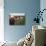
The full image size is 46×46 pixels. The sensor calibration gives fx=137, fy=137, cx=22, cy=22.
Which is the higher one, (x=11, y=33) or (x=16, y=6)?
(x=16, y=6)

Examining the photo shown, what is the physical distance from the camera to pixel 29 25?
17.3 feet

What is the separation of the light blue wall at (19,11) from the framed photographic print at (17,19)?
0.37 feet

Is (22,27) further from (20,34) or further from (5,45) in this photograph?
(5,45)

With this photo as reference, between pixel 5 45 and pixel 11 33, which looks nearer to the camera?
pixel 5 45

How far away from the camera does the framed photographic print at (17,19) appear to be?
522cm

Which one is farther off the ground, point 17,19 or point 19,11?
point 19,11

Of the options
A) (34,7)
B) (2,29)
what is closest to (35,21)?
(34,7)

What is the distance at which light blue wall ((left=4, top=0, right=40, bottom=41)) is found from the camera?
17.0 ft

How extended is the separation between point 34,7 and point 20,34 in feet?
3.83

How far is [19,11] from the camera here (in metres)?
5.21

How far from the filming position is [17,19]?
5.25m

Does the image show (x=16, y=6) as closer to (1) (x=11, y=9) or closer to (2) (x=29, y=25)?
(1) (x=11, y=9)

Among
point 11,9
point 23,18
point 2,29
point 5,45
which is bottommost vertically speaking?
point 5,45

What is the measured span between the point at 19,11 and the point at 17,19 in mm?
315
